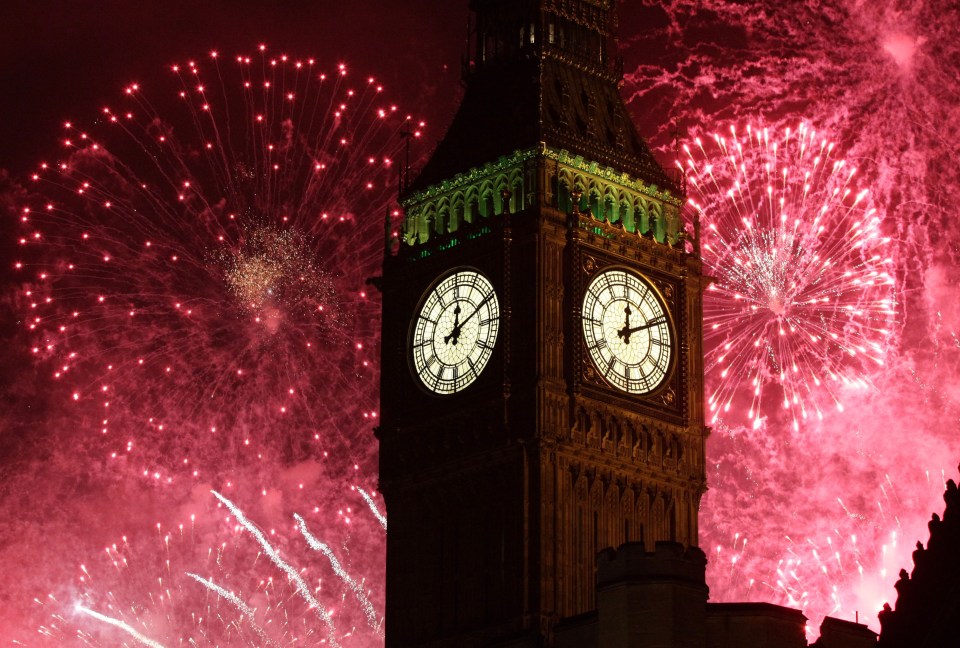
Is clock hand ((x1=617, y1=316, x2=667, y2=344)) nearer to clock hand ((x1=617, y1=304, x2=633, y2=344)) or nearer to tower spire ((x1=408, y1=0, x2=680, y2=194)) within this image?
clock hand ((x1=617, y1=304, x2=633, y2=344))

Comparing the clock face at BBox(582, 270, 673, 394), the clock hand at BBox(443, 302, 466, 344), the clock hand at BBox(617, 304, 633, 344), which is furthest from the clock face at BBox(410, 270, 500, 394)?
the clock hand at BBox(617, 304, 633, 344)

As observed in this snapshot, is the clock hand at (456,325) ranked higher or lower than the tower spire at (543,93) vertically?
lower

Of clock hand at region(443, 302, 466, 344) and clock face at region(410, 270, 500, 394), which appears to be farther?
clock hand at region(443, 302, 466, 344)

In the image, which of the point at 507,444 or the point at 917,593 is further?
the point at 507,444

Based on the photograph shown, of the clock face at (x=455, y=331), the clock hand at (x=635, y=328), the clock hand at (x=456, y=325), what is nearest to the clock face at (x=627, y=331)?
the clock hand at (x=635, y=328)

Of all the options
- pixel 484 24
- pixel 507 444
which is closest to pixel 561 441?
pixel 507 444

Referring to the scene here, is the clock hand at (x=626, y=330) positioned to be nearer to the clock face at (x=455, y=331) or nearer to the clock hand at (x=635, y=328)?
the clock hand at (x=635, y=328)

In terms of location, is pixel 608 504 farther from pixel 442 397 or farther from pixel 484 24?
pixel 484 24

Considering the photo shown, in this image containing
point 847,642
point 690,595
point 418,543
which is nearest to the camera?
point 690,595
